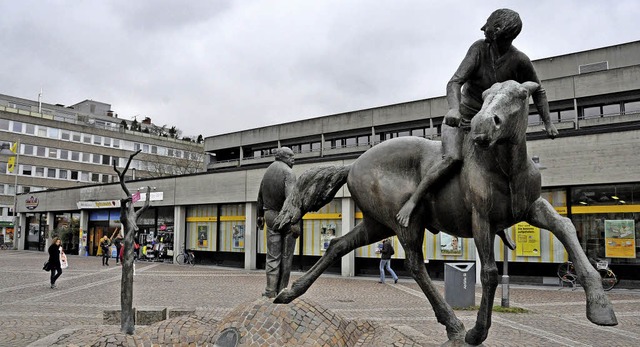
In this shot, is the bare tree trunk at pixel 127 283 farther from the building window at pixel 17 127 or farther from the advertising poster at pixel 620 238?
the building window at pixel 17 127

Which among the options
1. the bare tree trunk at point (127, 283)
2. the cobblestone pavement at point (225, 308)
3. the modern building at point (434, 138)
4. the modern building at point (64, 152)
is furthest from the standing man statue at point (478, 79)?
the modern building at point (64, 152)

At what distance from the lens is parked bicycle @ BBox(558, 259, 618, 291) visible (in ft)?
50.5

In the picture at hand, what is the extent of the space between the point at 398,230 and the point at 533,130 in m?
20.4

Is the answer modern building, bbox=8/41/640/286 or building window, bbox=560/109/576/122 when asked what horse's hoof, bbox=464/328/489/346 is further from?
building window, bbox=560/109/576/122

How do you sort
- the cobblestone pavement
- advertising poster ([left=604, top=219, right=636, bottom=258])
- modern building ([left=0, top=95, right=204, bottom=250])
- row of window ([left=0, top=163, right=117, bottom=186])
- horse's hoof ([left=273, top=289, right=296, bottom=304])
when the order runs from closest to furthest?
horse's hoof ([left=273, top=289, right=296, bottom=304])
the cobblestone pavement
advertising poster ([left=604, top=219, right=636, bottom=258])
modern building ([left=0, top=95, right=204, bottom=250])
row of window ([left=0, top=163, right=117, bottom=186])

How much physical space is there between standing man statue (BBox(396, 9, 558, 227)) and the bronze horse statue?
0.11 metres

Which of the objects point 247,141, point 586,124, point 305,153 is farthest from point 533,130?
point 247,141

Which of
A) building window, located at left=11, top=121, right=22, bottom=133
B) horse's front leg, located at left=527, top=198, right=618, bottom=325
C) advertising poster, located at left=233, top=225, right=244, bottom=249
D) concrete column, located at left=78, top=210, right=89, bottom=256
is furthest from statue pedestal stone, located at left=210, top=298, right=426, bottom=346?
building window, located at left=11, top=121, right=22, bottom=133

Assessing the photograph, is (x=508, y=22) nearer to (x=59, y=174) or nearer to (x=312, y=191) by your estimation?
(x=312, y=191)

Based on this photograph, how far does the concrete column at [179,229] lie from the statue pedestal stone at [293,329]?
80.1ft

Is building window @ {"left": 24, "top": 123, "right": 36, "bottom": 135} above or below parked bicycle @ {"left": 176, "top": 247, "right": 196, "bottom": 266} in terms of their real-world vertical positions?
above

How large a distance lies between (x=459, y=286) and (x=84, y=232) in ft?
98.1

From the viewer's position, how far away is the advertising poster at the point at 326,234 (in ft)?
72.4

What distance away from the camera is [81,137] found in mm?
58219
